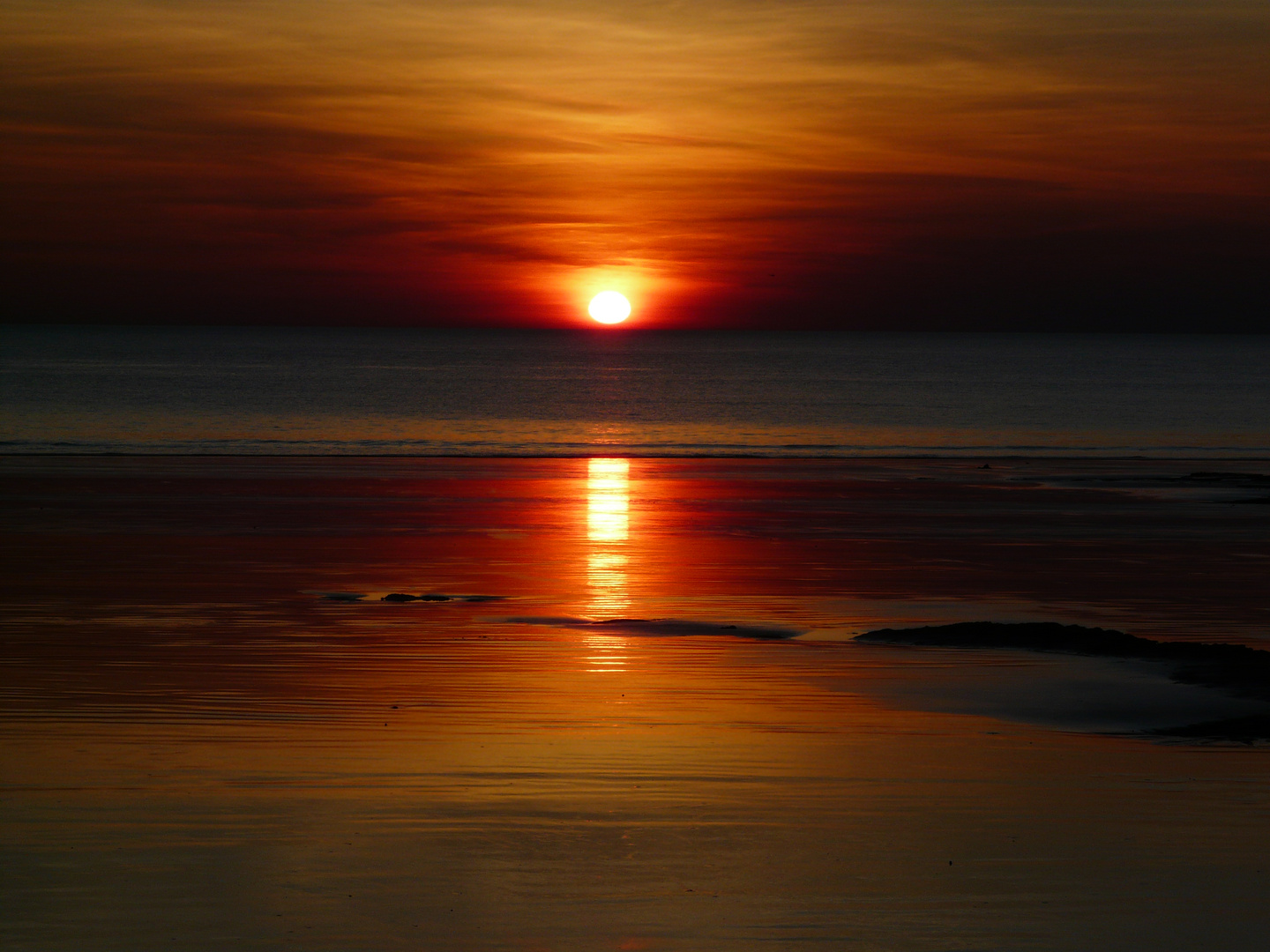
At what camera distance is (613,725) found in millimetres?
10430

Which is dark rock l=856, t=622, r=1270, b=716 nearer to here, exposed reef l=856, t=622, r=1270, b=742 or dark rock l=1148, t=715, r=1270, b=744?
exposed reef l=856, t=622, r=1270, b=742

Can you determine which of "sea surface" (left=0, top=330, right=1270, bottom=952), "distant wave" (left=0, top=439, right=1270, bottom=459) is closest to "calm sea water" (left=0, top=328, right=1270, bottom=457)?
"distant wave" (left=0, top=439, right=1270, bottom=459)

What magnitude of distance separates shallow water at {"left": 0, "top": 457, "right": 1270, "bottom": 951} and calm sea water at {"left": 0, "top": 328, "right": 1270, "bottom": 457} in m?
27.2

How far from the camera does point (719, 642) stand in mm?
13805

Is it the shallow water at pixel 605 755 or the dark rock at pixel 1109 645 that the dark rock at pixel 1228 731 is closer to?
the shallow water at pixel 605 755

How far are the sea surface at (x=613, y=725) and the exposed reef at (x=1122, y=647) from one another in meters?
0.29

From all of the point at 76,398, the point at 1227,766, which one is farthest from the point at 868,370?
the point at 1227,766

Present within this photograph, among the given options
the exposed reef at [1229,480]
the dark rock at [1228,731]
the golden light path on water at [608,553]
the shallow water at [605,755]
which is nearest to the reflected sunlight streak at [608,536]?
the golden light path on water at [608,553]

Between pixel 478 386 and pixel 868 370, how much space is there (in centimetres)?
5166

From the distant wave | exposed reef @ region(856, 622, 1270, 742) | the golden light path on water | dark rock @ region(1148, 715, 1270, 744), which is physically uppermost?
the distant wave

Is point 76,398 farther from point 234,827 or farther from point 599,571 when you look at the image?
point 234,827

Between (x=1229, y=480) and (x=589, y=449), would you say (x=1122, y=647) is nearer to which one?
(x=1229, y=480)

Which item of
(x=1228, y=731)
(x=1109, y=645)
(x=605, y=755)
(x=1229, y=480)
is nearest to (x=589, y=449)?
(x=1229, y=480)

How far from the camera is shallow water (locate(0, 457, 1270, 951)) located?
691 centimetres
